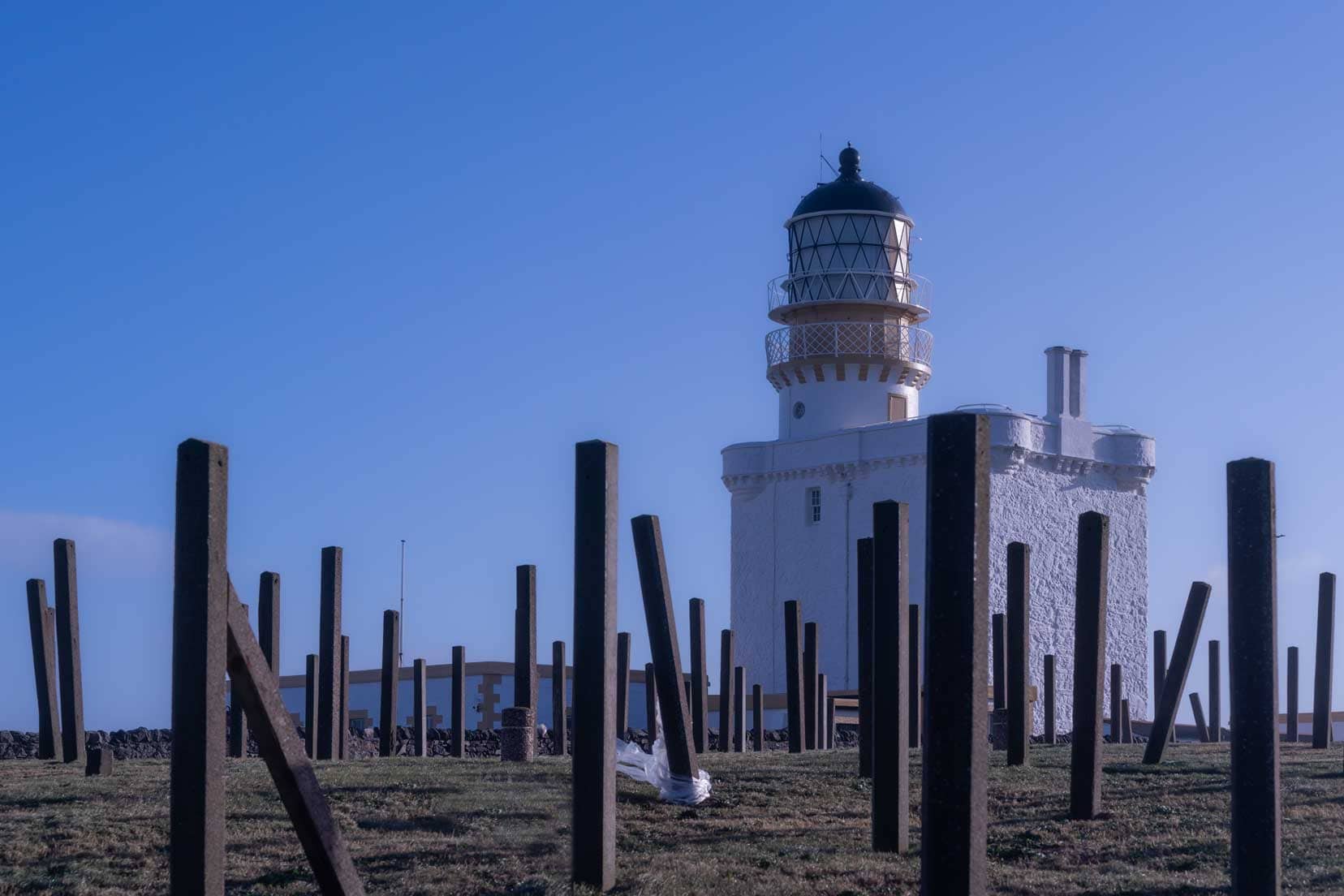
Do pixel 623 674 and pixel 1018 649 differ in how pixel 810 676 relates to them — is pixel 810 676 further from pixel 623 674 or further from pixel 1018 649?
pixel 1018 649

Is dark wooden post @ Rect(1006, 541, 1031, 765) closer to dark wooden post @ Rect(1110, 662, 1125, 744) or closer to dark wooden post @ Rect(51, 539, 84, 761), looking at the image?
dark wooden post @ Rect(51, 539, 84, 761)

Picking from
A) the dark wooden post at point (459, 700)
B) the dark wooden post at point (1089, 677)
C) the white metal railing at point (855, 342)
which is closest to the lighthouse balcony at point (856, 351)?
the white metal railing at point (855, 342)

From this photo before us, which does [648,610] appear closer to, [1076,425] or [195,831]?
[195,831]

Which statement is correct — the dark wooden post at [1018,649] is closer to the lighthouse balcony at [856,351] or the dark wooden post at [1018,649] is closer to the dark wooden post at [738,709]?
the dark wooden post at [738,709]

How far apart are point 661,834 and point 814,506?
40136 mm

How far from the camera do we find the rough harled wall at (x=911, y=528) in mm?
49875

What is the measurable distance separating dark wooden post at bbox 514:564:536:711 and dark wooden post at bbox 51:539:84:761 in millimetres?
4963

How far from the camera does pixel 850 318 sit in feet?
176

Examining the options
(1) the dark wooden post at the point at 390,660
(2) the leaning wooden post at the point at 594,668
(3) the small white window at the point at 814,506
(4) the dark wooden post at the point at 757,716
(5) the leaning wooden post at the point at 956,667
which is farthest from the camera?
(3) the small white window at the point at 814,506

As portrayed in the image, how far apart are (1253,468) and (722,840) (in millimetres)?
5089

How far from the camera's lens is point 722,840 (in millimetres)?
12500

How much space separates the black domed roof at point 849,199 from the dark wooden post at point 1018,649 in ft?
125

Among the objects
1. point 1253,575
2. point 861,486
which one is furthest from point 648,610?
point 861,486

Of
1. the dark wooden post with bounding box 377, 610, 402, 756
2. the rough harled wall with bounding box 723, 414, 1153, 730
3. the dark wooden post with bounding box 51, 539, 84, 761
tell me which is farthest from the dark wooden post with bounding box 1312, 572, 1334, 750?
the rough harled wall with bounding box 723, 414, 1153, 730
